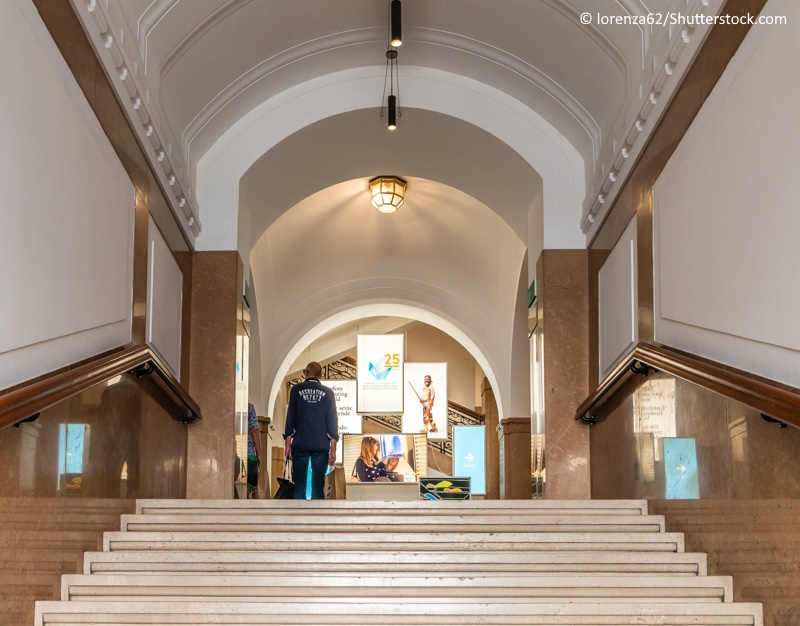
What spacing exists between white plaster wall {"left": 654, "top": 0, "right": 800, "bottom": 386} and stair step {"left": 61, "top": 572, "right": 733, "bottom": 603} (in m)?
1.13

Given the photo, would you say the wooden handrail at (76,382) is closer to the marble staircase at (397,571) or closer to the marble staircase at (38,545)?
the marble staircase at (38,545)

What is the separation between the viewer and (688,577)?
4934 millimetres

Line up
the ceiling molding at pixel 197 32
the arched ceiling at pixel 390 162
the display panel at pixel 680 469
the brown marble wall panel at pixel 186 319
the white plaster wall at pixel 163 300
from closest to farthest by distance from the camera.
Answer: the display panel at pixel 680 469
the white plaster wall at pixel 163 300
the ceiling molding at pixel 197 32
the brown marble wall panel at pixel 186 319
the arched ceiling at pixel 390 162

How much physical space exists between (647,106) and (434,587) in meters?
4.15

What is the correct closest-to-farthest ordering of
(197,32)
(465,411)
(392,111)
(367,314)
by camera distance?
(197,32) → (392,111) → (367,314) → (465,411)

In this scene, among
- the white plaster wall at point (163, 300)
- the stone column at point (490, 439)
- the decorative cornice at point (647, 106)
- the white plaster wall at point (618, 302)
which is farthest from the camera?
the stone column at point (490, 439)

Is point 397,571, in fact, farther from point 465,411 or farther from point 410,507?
point 465,411

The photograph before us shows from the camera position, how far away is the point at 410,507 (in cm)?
649

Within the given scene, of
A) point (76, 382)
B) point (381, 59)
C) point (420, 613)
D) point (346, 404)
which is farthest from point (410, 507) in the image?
point (346, 404)

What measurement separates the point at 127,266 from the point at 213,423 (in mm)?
2977

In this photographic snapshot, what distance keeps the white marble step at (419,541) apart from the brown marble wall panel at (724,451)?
0.50 meters

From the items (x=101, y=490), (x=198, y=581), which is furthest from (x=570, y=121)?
(x=198, y=581)

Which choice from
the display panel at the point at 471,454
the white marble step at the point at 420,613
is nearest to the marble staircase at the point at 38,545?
the white marble step at the point at 420,613

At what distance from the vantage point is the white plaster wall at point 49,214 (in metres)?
4.62
